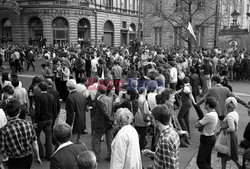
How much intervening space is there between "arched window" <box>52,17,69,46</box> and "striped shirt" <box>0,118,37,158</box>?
35617 mm

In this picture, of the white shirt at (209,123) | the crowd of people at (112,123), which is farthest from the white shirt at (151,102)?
the white shirt at (209,123)

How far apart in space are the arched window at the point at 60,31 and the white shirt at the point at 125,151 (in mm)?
36431

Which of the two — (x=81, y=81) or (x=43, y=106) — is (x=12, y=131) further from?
(x=81, y=81)

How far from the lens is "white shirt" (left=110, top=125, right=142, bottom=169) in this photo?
384 cm

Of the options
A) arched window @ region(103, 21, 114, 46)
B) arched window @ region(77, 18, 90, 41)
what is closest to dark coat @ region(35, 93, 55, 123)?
arched window @ region(77, 18, 90, 41)

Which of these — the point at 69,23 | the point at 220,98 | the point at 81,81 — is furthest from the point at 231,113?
the point at 69,23

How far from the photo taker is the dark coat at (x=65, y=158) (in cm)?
320

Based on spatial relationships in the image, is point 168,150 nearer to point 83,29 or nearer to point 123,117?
point 123,117

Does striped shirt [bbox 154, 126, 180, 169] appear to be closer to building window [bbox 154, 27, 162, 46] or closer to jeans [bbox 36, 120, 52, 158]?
jeans [bbox 36, 120, 52, 158]

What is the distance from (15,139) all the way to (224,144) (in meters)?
3.72

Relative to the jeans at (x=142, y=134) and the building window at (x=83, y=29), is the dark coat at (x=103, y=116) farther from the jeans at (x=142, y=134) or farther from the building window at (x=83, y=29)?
the building window at (x=83, y=29)

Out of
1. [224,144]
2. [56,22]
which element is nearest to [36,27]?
[56,22]

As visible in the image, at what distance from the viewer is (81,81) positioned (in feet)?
28.5

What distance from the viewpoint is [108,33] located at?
4644 centimetres
